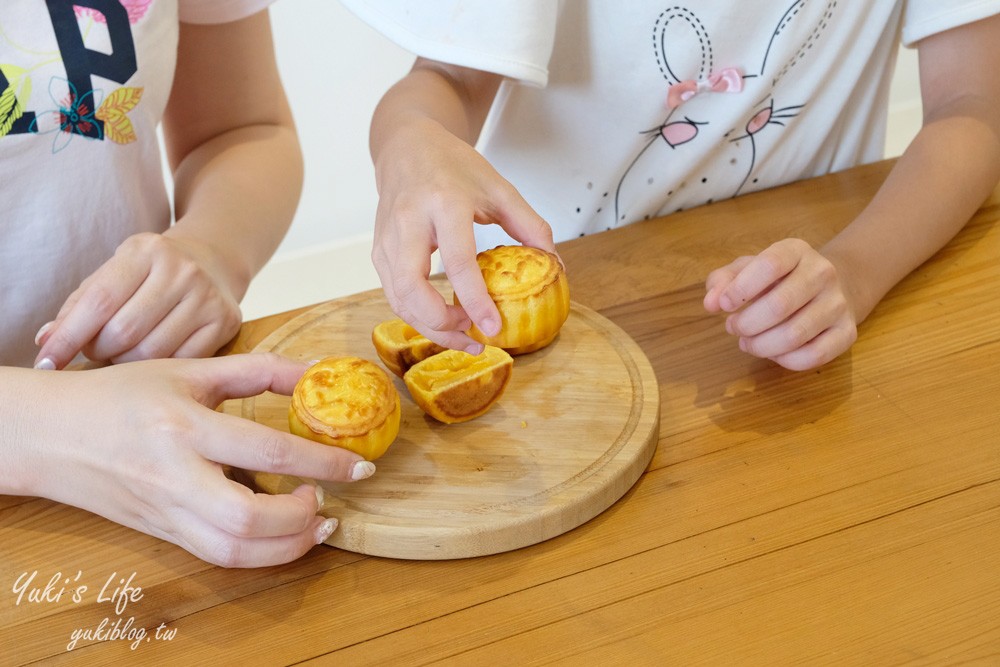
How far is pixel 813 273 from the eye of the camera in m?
1.02

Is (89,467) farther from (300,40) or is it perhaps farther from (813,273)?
(300,40)

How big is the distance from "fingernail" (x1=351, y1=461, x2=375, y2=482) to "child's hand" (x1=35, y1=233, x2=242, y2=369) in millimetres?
318

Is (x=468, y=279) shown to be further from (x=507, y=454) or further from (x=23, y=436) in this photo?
(x=23, y=436)

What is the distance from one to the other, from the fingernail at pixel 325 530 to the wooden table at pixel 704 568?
3 cm

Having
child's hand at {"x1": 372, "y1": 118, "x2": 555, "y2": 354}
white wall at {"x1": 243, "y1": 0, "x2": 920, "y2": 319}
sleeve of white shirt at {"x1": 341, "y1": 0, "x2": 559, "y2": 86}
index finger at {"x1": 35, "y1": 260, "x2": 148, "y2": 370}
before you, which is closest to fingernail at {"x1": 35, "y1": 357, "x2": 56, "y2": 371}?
index finger at {"x1": 35, "y1": 260, "x2": 148, "y2": 370}

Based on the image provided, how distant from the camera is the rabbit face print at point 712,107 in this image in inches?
51.6

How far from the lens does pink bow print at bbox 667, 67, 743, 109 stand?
1.34m

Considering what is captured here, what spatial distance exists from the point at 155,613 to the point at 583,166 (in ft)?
3.04

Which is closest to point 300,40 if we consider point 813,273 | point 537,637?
point 813,273

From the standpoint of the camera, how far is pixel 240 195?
1295 mm

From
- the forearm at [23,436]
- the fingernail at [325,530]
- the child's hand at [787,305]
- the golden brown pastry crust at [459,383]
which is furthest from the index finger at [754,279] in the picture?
the forearm at [23,436]

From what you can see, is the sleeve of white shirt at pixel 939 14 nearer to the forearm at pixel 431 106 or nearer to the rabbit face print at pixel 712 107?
the rabbit face print at pixel 712 107

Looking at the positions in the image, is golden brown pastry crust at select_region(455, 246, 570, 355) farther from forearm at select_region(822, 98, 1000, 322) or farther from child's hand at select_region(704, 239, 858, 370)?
forearm at select_region(822, 98, 1000, 322)

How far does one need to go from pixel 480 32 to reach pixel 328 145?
2.20 m
